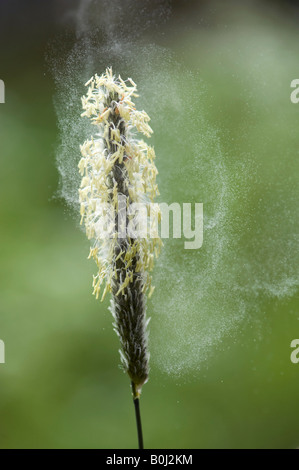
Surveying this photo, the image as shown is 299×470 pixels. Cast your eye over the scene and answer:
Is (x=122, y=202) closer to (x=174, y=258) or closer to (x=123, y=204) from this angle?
(x=123, y=204)

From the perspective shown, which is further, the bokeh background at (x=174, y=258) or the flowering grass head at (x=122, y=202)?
the bokeh background at (x=174, y=258)

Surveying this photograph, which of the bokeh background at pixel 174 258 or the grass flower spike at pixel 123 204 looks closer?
the grass flower spike at pixel 123 204

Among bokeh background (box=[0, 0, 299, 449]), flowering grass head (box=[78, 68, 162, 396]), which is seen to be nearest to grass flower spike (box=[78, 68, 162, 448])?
flowering grass head (box=[78, 68, 162, 396])

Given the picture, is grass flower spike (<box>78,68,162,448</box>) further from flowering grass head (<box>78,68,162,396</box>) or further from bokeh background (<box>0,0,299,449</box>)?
bokeh background (<box>0,0,299,449</box>)

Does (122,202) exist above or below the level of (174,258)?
above

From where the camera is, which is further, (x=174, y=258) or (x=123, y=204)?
(x=174, y=258)

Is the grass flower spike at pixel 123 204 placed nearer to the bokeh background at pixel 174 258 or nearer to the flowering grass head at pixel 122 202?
the flowering grass head at pixel 122 202

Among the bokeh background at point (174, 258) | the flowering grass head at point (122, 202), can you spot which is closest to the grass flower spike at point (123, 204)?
the flowering grass head at point (122, 202)

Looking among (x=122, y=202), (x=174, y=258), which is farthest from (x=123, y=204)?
(x=174, y=258)
